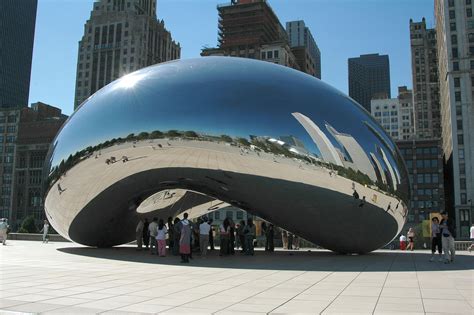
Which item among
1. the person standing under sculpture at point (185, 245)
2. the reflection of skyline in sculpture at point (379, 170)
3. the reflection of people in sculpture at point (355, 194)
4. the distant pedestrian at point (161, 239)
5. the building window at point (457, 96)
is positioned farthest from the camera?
the building window at point (457, 96)

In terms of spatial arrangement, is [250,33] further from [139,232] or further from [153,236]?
[153,236]

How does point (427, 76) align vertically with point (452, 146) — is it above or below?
above

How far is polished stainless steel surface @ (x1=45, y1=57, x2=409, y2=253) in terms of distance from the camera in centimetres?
1312

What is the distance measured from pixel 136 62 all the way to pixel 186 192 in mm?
114093

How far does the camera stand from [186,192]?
62.5 ft

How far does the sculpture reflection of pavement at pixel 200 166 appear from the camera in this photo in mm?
13109

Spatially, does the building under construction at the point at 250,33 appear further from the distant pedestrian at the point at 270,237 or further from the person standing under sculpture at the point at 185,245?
the person standing under sculpture at the point at 185,245

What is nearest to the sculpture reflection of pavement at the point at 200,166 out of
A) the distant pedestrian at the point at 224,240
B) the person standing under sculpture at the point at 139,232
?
the distant pedestrian at the point at 224,240

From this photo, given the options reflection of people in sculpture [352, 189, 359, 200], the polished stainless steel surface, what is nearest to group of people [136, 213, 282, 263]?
the polished stainless steel surface

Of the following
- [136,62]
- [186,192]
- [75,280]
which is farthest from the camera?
[136,62]

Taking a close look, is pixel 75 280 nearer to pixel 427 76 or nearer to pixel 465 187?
pixel 465 187

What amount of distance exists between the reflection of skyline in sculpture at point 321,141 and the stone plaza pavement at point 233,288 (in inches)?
113

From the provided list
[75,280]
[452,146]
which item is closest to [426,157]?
[452,146]

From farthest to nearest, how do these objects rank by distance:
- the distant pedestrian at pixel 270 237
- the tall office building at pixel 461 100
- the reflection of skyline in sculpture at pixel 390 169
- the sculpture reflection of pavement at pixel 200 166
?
1. the tall office building at pixel 461 100
2. the distant pedestrian at pixel 270 237
3. the reflection of skyline in sculpture at pixel 390 169
4. the sculpture reflection of pavement at pixel 200 166
